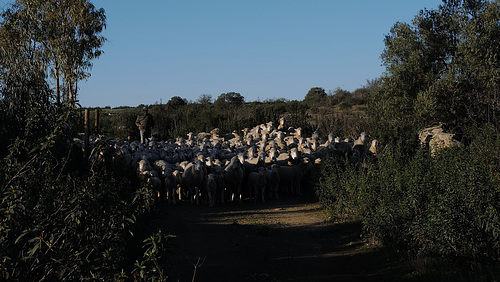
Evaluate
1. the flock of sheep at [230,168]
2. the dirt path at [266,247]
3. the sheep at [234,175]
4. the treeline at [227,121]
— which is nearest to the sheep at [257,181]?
the flock of sheep at [230,168]

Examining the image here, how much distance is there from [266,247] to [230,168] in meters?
6.05

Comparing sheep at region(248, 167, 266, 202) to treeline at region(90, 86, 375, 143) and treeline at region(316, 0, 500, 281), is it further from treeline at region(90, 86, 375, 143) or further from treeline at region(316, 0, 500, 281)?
treeline at region(90, 86, 375, 143)

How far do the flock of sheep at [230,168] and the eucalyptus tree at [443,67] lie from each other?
2.37m

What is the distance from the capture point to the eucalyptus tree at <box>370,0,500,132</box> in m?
22.3

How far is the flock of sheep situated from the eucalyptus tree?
2366 millimetres

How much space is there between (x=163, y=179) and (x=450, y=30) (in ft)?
47.8

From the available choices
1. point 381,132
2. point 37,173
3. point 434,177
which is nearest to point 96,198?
point 37,173

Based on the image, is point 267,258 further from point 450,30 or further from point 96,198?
point 450,30

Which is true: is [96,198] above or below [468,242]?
above

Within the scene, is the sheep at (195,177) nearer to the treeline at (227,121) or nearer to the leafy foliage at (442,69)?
the leafy foliage at (442,69)

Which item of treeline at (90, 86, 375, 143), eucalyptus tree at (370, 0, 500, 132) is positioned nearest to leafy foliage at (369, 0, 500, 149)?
eucalyptus tree at (370, 0, 500, 132)

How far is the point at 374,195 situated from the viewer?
12.1 m

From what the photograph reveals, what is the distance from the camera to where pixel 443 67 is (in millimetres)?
24422

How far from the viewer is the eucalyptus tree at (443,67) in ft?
73.2
